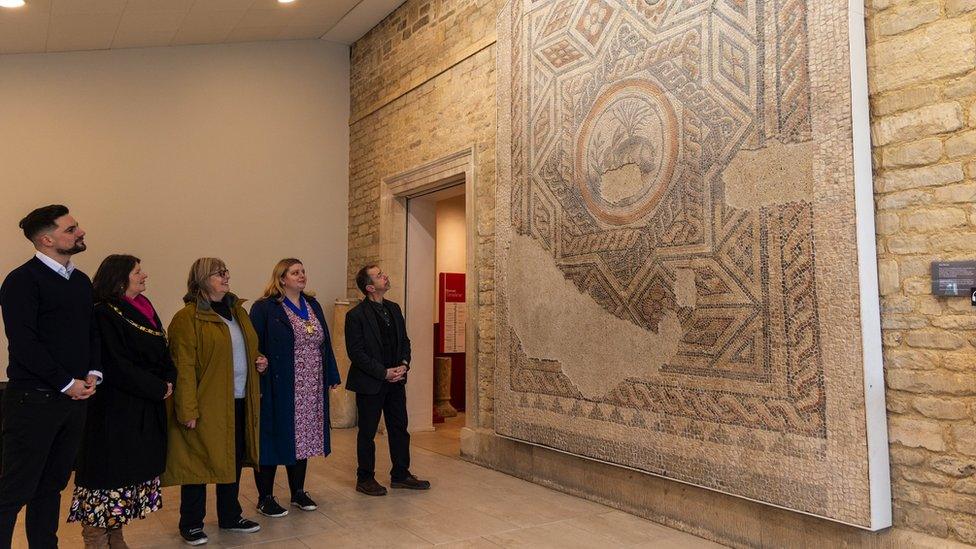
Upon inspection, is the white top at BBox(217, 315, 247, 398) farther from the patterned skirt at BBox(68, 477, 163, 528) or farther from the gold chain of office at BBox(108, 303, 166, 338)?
the patterned skirt at BBox(68, 477, 163, 528)

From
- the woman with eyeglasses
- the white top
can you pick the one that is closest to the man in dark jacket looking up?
the white top

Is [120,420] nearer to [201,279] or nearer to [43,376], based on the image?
[43,376]

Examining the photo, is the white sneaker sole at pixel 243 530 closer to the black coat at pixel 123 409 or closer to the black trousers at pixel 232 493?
the black trousers at pixel 232 493

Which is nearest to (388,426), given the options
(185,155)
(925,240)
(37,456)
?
(37,456)

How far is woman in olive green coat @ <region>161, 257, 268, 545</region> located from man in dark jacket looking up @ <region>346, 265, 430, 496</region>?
2.74ft

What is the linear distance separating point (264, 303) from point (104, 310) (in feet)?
3.36

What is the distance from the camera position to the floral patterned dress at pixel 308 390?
4.08 metres

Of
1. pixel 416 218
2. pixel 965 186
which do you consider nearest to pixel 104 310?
pixel 965 186

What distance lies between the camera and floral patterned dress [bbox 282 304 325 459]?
Answer: 4.08 m

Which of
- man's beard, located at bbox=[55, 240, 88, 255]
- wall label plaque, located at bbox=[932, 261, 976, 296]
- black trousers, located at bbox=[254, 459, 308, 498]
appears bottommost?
black trousers, located at bbox=[254, 459, 308, 498]

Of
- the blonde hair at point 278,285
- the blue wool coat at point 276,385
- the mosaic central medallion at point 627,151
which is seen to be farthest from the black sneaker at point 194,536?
the mosaic central medallion at point 627,151

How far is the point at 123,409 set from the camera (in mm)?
3139

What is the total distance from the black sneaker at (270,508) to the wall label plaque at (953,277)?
3.56 meters

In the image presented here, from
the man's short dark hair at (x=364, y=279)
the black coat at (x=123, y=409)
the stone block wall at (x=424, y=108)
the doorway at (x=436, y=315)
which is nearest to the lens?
the black coat at (x=123, y=409)
